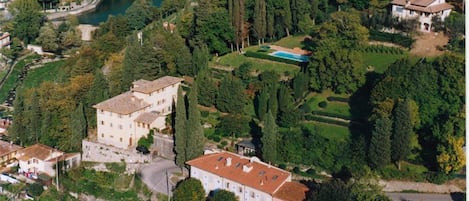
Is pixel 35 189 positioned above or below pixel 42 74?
below

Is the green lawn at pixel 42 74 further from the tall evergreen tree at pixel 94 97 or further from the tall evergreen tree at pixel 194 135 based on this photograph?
the tall evergreen tree at pixel 194 135

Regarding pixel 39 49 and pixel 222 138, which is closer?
pixel 222 138

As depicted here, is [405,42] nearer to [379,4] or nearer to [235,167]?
[379,4]

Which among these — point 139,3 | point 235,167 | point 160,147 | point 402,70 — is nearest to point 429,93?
point 402,70

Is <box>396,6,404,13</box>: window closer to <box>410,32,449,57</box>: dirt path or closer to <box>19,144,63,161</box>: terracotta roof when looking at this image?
<box>410,32,449,57</box>: dirt path

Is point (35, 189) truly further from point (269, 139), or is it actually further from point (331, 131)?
point (331, 131)

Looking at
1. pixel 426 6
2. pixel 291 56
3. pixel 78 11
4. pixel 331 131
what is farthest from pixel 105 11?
pixel 331 131
